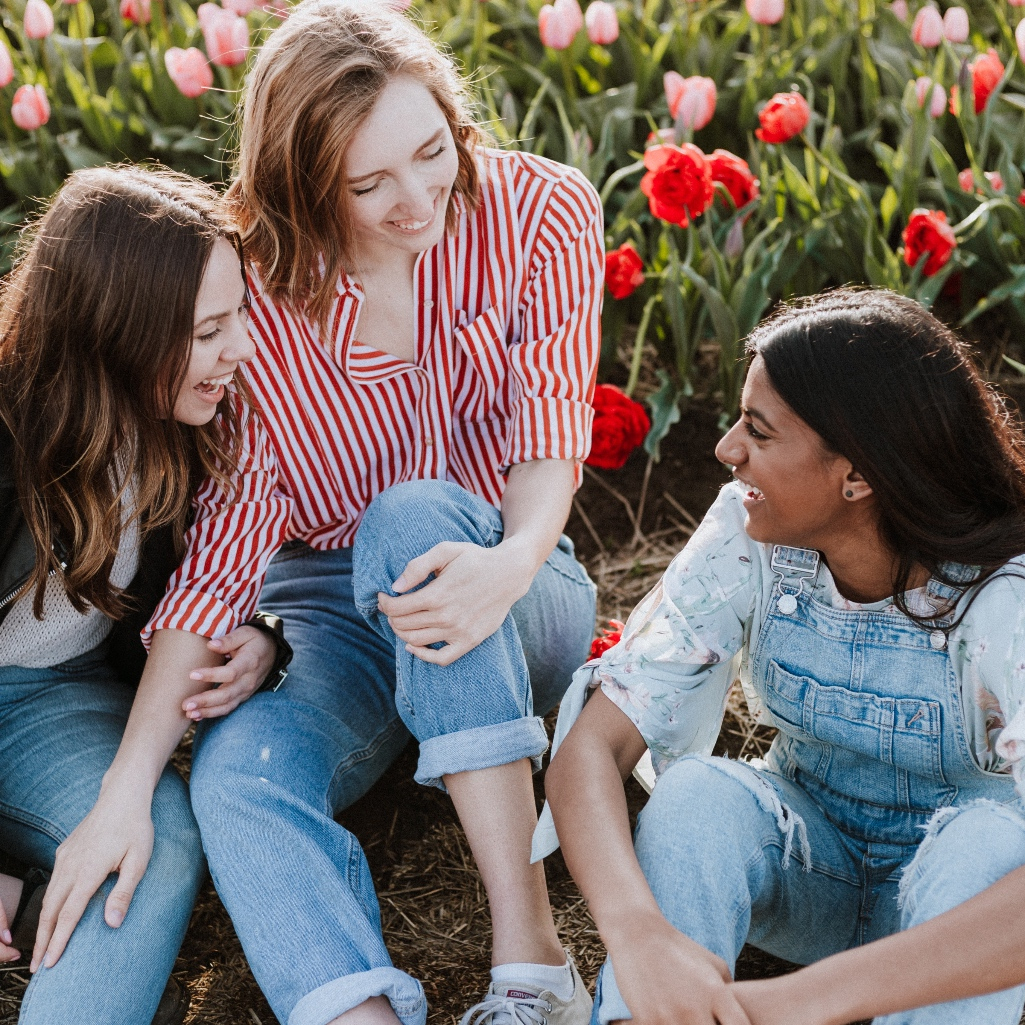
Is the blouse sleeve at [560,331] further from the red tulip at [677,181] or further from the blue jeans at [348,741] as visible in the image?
the red tulip at [677,181]

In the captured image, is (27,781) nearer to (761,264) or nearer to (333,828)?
(333,828)

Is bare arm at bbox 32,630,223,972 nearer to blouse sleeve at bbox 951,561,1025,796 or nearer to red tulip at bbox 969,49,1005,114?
blouse sleeve at bbox 951,561,1025,796

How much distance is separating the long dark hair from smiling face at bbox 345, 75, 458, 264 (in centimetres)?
57

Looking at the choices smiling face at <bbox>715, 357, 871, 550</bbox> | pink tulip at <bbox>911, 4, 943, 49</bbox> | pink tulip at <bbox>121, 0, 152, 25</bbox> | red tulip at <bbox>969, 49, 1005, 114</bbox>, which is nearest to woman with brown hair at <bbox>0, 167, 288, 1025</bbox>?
smiling face at <bbox>715, 357, 871, 550</bbox>

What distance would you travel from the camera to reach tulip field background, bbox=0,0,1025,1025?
254cm

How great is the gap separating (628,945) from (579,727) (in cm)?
30

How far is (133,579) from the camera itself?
6.17ft

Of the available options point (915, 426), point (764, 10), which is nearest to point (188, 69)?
point (764, 10)

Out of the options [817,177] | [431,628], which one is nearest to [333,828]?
[431,628]

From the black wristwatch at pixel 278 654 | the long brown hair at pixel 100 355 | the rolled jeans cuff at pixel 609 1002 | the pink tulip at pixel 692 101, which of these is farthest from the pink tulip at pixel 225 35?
the rolled jeans cuff at pixel 609 1002

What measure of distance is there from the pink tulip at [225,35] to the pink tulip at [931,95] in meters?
1.57

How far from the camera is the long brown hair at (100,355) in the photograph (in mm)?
A: 1662

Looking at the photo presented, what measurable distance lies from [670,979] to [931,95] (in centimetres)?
226

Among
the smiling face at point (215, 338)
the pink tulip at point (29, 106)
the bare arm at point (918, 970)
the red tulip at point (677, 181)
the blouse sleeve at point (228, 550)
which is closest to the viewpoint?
the bare arm at point (918, 970)
